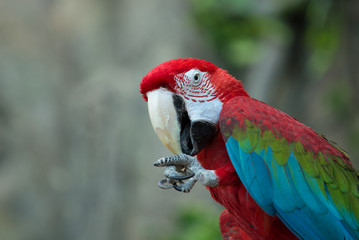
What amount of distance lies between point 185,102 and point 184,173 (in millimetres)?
246

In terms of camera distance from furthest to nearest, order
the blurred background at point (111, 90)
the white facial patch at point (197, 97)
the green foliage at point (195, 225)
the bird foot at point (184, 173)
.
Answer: the blurred background at point (111, 90) < the green foliage at point (195, 225) < the white facial patch at point (197, 97) < the bird foot at point (184, 173)

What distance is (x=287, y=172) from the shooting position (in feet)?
4.34

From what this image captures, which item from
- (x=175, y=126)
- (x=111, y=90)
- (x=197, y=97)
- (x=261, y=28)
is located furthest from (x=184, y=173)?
(x=261, y=28)

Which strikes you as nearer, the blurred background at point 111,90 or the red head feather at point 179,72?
the red head feather at point 179,72

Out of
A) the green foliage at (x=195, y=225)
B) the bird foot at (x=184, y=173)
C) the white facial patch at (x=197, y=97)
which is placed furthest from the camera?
the green foliage at (x=195, y=225)

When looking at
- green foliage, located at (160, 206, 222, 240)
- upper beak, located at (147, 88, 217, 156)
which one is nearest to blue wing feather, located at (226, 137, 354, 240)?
upper beak, located at (147, 88, 217, 156)

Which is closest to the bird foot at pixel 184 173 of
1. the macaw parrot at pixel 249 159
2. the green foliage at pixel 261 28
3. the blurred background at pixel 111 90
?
the macaw parrot at pixel 249 159

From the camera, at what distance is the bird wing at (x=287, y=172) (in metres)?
1.29

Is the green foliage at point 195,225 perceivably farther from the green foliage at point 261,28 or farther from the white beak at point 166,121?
the white beak at point 166,121

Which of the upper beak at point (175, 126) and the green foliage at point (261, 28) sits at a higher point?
the green foliage at point (261, 28)

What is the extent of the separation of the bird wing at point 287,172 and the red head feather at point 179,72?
0.07 metres

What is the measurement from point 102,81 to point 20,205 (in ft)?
4.33

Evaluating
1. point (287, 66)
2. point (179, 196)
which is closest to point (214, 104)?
point (179, 196)

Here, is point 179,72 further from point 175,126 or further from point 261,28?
point 261,28
